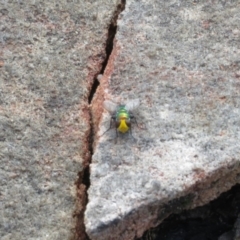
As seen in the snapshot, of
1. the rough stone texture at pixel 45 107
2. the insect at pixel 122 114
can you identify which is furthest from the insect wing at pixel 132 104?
the rough stone texture at pixel 45 107

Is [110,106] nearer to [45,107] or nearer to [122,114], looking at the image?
[122,114]

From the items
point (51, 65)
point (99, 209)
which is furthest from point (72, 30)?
point (99, 209)

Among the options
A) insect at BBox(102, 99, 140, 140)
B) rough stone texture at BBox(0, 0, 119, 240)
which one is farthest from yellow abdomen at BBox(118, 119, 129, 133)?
rough stone texture at BBox(0, 0, 119, 240)

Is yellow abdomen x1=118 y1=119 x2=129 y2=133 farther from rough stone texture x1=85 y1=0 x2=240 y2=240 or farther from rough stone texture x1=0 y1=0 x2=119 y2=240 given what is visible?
rough stone texture x1=0 y1=0 x2=119 y2=240

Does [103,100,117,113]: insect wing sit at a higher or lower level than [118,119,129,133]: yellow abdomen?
higher

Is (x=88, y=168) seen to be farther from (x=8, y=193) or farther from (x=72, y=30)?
(x=72, y=30)
